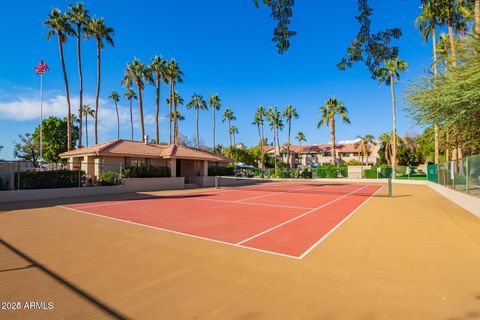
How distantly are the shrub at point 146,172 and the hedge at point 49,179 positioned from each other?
453cm

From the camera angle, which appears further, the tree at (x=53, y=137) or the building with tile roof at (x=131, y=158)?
the tree at (x=53, y=137)

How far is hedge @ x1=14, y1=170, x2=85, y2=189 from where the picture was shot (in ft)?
61.5

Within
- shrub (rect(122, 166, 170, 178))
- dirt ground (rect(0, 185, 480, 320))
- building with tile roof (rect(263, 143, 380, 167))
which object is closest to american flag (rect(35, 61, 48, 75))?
shrub (rect(122, 166, 170, 178))

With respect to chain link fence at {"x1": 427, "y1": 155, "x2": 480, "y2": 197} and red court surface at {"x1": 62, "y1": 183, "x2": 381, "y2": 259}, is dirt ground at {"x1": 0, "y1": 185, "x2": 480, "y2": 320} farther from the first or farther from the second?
chain link fence at {"x1": 427, "y1": 155, "x2": 480, "y2": 197}

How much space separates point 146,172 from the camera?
2791 cm

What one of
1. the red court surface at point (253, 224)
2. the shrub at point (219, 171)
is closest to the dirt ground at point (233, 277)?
the red court surface at point (253, 224)

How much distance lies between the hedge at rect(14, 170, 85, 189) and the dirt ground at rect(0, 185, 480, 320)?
1244cm

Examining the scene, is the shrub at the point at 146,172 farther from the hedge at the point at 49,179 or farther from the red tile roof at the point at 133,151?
the hedge at the point at 49,179

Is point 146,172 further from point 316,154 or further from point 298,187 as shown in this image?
point 316,154

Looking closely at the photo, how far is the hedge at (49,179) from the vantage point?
18.7m

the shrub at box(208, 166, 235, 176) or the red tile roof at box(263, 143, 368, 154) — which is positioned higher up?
the red tile roof at box(263, 143, 368, 154)

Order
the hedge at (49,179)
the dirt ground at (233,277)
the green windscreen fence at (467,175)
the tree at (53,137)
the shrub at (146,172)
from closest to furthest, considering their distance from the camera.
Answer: the dirt ground at (233,277), the green windscreen fence at (467,175), the hedge at (49,179), the shrub at (146,172), the tree at (53,137)

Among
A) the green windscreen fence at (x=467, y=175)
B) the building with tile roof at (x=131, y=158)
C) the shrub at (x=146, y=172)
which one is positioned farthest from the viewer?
the building with tile roof at (x=131, y=158)

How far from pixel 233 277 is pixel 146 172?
24511 millimetres
